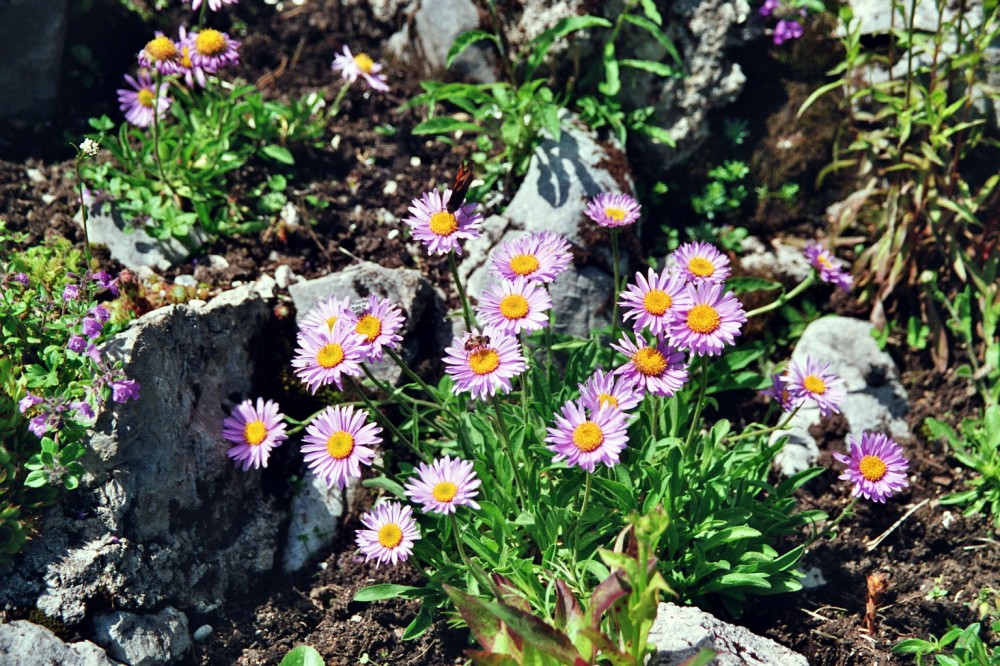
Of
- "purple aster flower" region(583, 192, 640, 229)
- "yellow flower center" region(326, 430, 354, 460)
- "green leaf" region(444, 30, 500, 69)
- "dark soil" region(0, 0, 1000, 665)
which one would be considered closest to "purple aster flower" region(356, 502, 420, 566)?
"yellow flower center" region(326, 430, 354, 460)

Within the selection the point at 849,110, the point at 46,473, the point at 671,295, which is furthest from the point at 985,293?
the point at 46,473

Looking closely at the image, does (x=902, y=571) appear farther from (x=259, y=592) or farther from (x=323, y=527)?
(x=259, y=592)

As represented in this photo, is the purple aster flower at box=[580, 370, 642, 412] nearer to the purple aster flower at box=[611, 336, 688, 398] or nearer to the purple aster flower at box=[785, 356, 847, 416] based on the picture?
the purple aster flower at box=[611, 336, 688, 398]

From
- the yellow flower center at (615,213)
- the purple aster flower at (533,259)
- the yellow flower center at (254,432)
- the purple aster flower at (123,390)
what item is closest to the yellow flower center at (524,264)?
the purple aster flower at (533,259)

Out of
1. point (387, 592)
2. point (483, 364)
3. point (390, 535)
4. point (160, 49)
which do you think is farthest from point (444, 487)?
point (160, 49)

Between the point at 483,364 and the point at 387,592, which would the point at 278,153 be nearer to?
the point at 483,364
